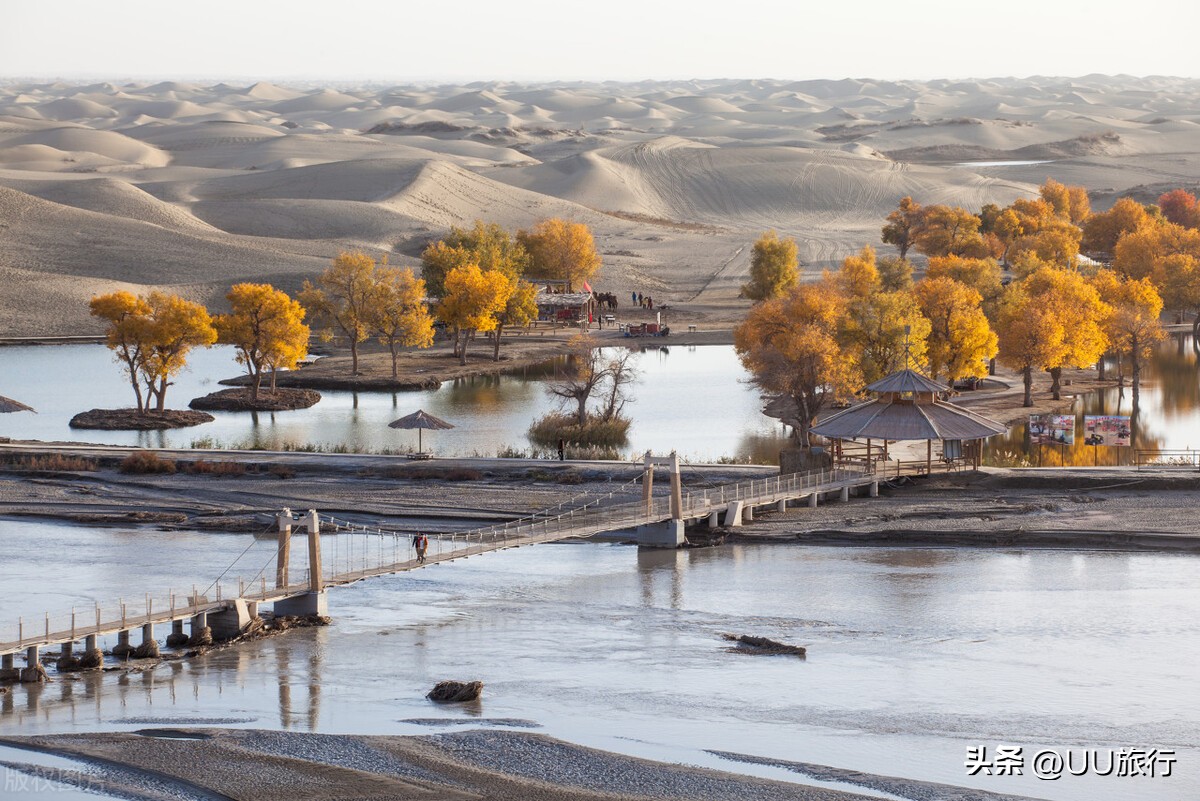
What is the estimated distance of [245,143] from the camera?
180 m

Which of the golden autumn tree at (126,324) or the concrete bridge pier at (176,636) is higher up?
the golden autumn tree at (126,324)

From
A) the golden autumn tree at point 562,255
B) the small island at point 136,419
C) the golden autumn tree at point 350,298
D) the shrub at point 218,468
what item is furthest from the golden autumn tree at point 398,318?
the golden autumn tree at point 562,255

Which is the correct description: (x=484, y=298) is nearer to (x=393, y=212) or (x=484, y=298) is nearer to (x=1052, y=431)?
(x=1052, y=431)

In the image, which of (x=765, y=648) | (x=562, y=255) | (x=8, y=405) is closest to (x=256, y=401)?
(x=8, y=405)

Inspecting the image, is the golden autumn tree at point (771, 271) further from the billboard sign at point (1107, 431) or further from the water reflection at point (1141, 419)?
the billboard sign at point (1107, 431)

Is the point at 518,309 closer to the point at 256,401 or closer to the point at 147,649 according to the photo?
the point at 256,401

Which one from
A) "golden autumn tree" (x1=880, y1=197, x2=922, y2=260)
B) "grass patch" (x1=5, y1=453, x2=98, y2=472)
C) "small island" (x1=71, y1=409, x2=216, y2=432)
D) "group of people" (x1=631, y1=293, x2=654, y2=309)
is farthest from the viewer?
"golden autumn tree" (x1=880, y1=197, x2=922, y2=260)

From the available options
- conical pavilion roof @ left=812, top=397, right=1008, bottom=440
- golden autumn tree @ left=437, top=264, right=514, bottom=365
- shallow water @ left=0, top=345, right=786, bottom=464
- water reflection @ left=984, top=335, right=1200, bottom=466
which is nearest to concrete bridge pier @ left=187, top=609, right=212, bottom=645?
conical pavilion roof @ left=812, top=397, right=1008, bottom=440

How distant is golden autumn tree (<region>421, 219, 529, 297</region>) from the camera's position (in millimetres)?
75438

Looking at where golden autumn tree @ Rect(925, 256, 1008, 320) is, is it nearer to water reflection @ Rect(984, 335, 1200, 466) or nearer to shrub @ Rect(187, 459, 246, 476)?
water reflection @ Rect(984, 335, 1200, 466)

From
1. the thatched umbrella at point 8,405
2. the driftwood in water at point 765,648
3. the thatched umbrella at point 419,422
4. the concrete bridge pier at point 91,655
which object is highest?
the thatched umbrella at point 8,405

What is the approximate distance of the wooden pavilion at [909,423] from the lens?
41625 mm

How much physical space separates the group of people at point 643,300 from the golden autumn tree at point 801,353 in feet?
95.0

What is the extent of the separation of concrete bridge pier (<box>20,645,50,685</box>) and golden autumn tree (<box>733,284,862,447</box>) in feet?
78.3
